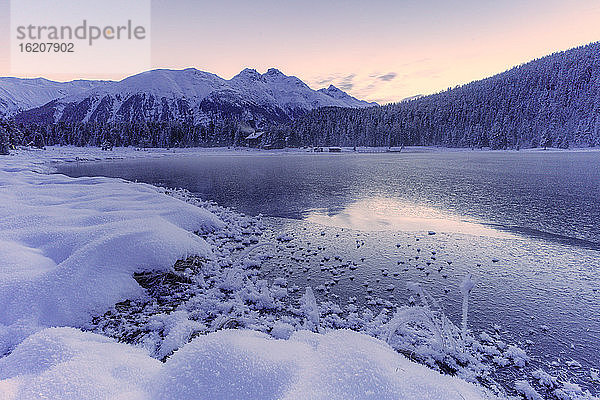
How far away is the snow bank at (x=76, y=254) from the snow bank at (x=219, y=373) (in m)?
2.73

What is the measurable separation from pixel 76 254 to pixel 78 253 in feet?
0.19

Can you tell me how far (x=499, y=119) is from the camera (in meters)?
A: 140

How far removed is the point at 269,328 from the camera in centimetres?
670

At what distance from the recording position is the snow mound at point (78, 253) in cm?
655

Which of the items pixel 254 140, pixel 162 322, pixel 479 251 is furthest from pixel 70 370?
pixel 254 140

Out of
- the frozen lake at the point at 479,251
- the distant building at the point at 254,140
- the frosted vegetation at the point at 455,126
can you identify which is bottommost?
the frozen lake at the point at 479,251

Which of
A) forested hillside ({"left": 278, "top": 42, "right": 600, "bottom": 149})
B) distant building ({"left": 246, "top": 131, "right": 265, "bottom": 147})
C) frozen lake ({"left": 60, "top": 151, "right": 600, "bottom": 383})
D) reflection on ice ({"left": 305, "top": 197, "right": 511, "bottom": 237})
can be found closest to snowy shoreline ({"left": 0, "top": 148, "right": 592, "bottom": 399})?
frozen lake ({"left": 60, "top": 151, "right": 600, "bottom": 383})

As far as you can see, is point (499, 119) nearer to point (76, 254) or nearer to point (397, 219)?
point (397, 219)

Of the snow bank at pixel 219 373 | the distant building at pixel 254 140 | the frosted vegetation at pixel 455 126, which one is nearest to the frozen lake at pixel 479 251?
the snow bank at pixel 219 373

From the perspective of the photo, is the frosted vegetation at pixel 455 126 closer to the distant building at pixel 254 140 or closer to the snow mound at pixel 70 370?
the distant building at pixel 254 140

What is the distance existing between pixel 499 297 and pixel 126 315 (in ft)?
31.8

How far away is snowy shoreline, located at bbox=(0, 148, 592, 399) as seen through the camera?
3.39 m

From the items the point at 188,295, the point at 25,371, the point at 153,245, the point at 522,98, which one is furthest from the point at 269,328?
the point at 522,98

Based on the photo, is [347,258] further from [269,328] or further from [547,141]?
[547,141]
